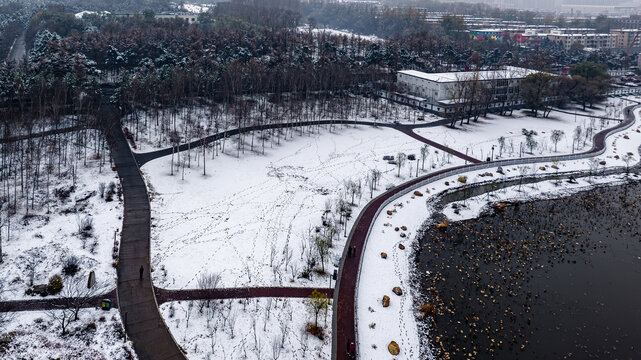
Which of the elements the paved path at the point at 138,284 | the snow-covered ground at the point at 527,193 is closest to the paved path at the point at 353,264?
the snow-covered ground at the point at 527,193

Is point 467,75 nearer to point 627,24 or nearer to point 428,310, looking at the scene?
point 428,310

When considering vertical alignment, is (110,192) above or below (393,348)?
above

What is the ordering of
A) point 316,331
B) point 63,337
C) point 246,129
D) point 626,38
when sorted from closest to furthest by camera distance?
point 63,337 < point 316,331 < point 246,129 < point 626,38

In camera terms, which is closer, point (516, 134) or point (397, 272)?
point (397, 272)

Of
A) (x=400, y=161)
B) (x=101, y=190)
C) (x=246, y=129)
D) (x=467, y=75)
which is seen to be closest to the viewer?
(x=101, y=190)

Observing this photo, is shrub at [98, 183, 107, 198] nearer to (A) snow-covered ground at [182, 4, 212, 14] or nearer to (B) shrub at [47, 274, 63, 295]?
(B) shrub at [47, 274, 63, 295]

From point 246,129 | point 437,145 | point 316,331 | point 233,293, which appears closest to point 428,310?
point 316,331

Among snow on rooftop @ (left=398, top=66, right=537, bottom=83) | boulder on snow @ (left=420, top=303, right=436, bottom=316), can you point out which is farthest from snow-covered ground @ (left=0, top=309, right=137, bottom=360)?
snow on rooftop @ (left=398, top=66, right=537, bottom=83)
